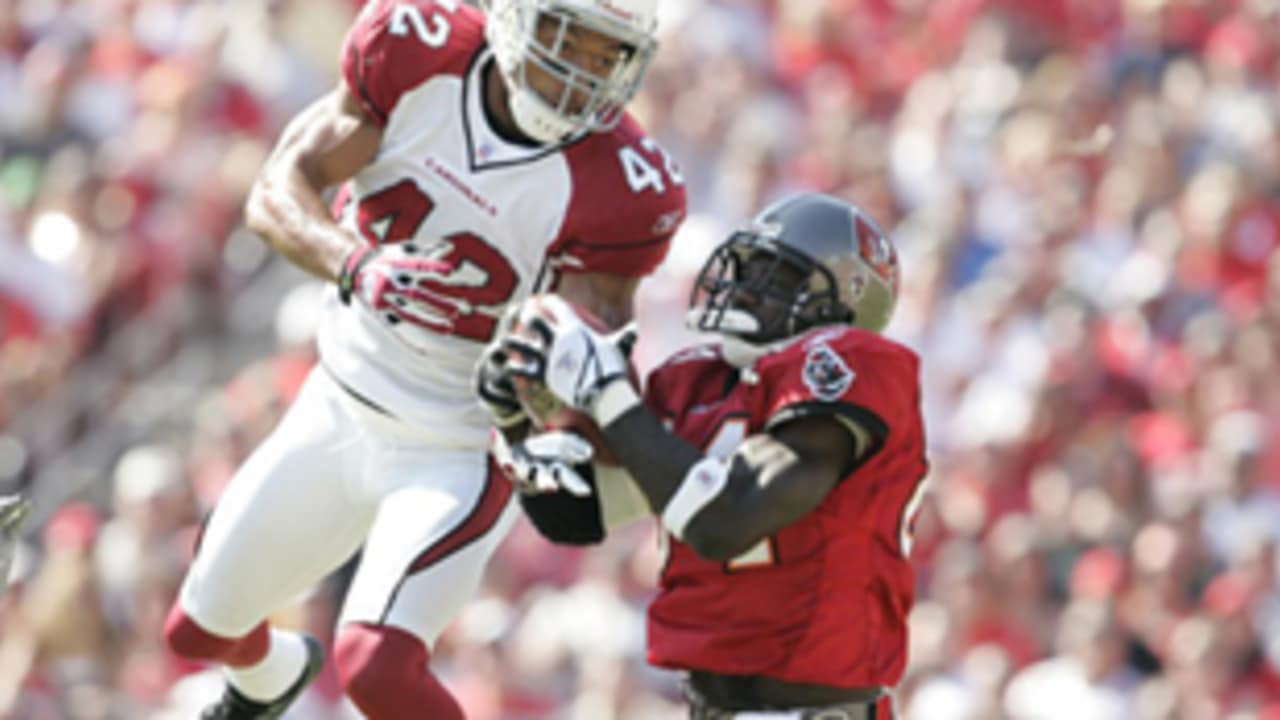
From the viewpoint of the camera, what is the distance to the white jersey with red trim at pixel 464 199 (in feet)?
17.6

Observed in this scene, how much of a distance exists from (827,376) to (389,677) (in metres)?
1.33

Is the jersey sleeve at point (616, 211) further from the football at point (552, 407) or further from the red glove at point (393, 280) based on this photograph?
the football at point (552, 407)

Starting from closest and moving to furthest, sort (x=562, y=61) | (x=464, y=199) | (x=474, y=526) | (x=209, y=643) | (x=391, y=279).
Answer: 1. (x=391, y=279)
2. (x=562, y=61)
3. (x=474, y=526)
4. (x=464, y=199)
5. (x=209, y=643)

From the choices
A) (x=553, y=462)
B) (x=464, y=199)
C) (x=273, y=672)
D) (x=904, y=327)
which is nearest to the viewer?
(x=553, y=462)

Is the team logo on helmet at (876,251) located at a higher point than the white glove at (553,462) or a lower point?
higher

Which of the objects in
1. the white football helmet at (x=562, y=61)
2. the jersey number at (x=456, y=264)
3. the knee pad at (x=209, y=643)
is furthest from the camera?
the knee pad at (x=209, y=643)

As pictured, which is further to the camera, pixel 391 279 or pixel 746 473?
pixel 391 279

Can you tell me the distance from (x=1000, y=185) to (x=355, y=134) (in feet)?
14.3

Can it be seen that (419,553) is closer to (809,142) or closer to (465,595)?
(465,595)

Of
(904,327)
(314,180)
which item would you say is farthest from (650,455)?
(904,327)

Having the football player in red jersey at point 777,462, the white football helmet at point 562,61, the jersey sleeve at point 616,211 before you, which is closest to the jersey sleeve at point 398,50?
the white football helmet at point 562,61

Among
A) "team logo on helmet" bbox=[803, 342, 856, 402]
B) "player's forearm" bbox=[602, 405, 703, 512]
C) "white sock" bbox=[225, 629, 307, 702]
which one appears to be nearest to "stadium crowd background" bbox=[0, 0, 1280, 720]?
"white sock" bbox=[225, 629, 307, 702]

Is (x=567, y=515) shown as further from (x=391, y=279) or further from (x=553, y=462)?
(x=391, y=279)

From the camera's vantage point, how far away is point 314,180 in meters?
5.39
